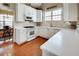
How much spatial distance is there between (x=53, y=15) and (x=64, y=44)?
1.28 ft

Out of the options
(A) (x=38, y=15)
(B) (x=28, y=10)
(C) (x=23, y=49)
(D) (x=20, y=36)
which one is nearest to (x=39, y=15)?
(A) (x=38, y=15)

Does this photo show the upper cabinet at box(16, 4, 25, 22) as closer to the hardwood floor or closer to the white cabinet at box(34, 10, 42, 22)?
the white cabinet at box(34, 10, 42, 22)

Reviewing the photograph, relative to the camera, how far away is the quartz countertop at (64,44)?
67cm

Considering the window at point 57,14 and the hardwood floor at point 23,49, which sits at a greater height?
the window at point 57,14

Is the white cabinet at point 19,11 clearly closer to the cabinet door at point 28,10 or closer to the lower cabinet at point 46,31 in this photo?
the cabinet door at point 28,10

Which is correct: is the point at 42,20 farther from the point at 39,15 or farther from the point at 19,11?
the point at 19,11

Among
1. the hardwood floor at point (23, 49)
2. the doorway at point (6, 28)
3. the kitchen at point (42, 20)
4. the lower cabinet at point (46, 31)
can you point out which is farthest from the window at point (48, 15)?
the doorway at point (6, 28)

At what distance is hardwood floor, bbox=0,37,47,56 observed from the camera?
951 millimetres

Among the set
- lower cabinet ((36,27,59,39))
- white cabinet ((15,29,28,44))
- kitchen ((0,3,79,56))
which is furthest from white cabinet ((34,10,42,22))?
white cabinet ((15,29,28,44))

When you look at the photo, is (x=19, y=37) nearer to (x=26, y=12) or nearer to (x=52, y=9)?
(x=26, y=12)

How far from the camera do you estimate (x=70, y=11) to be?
1076mm

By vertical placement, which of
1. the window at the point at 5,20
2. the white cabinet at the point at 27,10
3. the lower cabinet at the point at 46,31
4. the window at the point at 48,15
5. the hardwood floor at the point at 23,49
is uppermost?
the white cabinet at the point at 27,10

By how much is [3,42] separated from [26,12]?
42 cm

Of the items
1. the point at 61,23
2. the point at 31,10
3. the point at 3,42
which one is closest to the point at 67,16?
the point at 61,23
